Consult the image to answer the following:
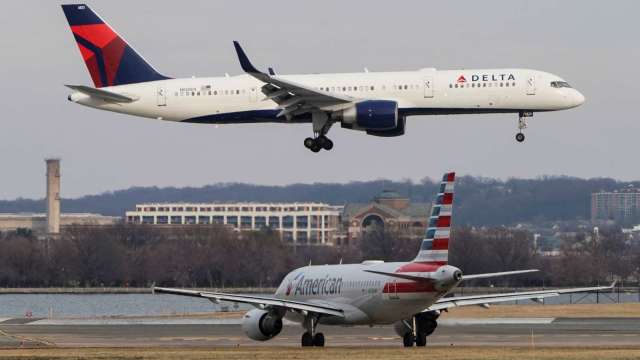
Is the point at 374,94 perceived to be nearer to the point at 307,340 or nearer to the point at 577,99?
the point at 577,99

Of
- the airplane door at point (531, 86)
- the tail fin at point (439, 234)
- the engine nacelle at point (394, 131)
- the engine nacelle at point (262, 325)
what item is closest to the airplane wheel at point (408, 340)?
the tail fin at point (439, 234)

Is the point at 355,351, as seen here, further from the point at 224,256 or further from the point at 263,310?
the point at 224,256

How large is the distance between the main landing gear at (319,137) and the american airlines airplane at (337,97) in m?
0.05

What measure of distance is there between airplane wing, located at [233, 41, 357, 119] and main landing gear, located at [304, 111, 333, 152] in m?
0.62

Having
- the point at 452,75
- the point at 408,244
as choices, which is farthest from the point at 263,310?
the point at 408,244

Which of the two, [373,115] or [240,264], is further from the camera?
[240,264]

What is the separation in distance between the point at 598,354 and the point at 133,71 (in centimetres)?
3447

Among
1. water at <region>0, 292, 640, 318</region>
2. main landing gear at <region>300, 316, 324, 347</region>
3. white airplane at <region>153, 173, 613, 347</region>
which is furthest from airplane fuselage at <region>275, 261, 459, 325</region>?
water at <region>0, 292, 640, 318</region>

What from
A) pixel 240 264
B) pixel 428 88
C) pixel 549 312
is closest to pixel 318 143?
pixel 428 88

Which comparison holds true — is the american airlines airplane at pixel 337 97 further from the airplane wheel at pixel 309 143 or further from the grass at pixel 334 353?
the grass at pixel 334 353

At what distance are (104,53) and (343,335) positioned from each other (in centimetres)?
1980

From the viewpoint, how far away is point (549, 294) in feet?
210

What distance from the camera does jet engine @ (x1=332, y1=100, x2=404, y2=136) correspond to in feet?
231

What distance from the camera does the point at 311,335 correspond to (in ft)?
207
